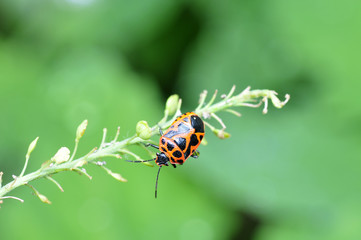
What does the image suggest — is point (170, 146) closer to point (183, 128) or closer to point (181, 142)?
point (181, 142)

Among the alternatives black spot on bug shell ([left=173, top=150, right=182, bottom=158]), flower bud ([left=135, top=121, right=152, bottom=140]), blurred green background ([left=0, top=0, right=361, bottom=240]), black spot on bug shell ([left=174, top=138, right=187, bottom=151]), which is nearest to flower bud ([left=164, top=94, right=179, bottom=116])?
flower bud ([left=135, top=121, right=152, bottom=140])

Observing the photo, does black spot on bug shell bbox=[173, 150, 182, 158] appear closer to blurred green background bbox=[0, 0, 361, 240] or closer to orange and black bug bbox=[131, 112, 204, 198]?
orange and black bug bbox=[131, 112, 204, 198]

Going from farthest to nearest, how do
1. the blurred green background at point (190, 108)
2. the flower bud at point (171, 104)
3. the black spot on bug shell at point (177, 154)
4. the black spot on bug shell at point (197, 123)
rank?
the blurred green background at point (190, 108)
the black spot on bug shell at point (177, 154)
the black spot on bug shell at point (197, 123)
the flower bud at point (171, 104)

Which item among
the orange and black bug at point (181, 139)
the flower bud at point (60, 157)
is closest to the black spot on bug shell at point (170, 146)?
the orange and black bug at point (181, 139)

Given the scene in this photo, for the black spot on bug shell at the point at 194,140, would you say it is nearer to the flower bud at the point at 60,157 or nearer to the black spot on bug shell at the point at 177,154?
the black spot on bug shell at the point at 177,154

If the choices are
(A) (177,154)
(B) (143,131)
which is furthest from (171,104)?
(A) (177,154)

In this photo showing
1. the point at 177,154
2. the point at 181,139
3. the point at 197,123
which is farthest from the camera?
the point at 177,154

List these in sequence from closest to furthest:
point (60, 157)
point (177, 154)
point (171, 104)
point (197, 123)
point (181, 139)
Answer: point (60, 157) → point (171, 104) → point (197, 123) → point (181, 139) → point (177, 154)

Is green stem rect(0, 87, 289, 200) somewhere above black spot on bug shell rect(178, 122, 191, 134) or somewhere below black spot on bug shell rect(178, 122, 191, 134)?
below
